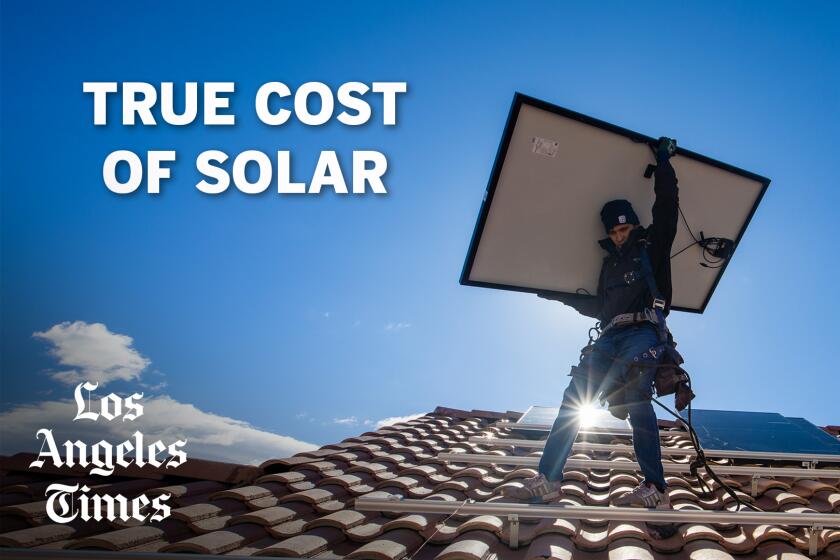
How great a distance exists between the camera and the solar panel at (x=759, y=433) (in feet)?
16.2

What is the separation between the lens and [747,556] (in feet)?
9.18

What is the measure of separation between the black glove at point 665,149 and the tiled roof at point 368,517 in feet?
6.42

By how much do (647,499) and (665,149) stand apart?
1.99 meters

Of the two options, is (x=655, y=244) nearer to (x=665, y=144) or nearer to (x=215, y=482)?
(x=665, y=144)

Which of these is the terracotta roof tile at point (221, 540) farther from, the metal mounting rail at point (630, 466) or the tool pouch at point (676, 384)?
the tool pouch at point (676, 384)

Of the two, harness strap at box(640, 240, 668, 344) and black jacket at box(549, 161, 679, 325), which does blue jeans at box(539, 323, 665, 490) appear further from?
black jacket at box(549, 161, 679, 325)

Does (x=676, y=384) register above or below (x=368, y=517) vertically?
above

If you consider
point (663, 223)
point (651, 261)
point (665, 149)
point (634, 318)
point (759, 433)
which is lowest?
point (759, 433)

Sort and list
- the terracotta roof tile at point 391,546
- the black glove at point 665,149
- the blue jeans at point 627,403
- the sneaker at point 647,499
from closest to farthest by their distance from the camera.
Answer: the terracotta roof tile at point 391,546 < the sneaker at point 647,499 < the blue jeans at point 627,403 < the black glove at point 665,149

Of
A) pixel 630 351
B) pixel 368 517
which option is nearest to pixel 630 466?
pixel 630 351

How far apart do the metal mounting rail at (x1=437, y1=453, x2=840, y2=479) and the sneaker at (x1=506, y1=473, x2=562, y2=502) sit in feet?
2.36

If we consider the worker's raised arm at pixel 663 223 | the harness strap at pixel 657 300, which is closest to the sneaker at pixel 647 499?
the harness strap at pixel 657 300

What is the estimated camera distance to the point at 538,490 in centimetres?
324

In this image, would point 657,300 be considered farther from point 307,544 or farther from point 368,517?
point 307,544
